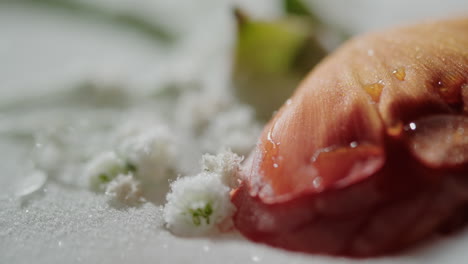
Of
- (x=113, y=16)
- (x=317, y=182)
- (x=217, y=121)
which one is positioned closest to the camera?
(x=317, y=182)

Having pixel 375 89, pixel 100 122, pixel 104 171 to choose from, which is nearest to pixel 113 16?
pixel 100 122

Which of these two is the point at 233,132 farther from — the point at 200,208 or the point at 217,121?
the point at 200,208

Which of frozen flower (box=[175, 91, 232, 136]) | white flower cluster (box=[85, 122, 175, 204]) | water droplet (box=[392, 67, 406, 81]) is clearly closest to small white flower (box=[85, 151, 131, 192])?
white flower cluster (box=[85, 122, 175, 204])

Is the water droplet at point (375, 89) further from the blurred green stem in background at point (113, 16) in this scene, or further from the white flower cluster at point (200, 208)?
the blurred green stem in background at point (113, 16)

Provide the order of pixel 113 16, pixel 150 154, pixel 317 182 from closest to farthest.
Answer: pixel 317 182 → pixel 150 154 → pixel 113 16

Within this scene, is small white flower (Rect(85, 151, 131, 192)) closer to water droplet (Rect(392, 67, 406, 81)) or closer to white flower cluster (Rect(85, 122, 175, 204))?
white flower cluster (Rect(85, 122, 175, 204))

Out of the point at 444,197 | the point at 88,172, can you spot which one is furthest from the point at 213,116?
the point at 444,197
